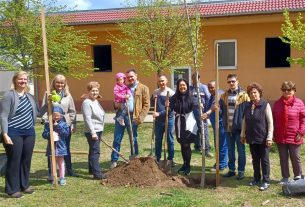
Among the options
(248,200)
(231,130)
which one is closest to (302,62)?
(231,130)

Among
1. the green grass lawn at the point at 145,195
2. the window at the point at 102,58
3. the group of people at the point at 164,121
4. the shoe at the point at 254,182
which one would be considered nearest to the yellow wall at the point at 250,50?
the window at the point at 102,58

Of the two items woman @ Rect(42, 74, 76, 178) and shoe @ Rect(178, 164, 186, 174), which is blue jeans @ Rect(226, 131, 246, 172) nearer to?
shoe @ Rect(178, 164, 186, 174)

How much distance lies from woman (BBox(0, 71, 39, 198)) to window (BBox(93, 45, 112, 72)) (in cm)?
1270

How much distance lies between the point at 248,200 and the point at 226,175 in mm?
1241

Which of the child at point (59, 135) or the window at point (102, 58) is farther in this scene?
the window at point (102, 58)

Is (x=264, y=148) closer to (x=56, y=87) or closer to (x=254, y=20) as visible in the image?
(x=56, y=87)

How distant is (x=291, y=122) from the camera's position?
5703 mm

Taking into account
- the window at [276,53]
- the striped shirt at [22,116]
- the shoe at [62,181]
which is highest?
the window at [276,53]

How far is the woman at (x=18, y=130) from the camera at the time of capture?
17.2 ft

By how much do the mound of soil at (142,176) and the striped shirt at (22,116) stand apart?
1.54 m

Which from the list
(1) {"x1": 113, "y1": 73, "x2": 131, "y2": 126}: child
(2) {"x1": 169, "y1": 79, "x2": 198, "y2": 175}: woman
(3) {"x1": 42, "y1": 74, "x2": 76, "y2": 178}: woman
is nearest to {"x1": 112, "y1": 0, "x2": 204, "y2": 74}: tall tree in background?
(1) {"x1": 113, "y1": 73, "x2": 131, "y2": 126}: child

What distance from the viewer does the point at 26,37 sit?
13070 millimetres

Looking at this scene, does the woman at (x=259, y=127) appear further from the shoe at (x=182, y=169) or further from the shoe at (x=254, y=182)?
the shoe at (x=182, y=169)

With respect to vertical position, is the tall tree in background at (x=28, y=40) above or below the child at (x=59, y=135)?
above
